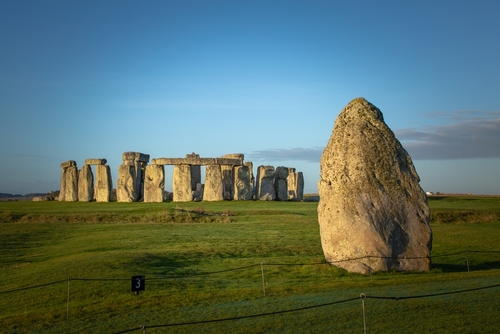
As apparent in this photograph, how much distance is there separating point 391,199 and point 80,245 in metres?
11.6

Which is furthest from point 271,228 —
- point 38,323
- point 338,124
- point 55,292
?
point 38,323

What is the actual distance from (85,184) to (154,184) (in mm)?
6377

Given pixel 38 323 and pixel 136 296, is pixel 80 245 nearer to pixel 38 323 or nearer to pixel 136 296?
pixel 136 296

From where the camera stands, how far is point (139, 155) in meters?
45.0

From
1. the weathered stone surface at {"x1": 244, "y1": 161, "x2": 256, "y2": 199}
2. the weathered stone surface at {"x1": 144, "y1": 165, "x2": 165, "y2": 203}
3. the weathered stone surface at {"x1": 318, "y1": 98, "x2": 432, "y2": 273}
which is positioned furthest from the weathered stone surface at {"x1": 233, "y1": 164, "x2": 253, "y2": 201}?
the weathered stone surface at {"x1": 318, "y1": 98, "x2": 432, "y2": 273}

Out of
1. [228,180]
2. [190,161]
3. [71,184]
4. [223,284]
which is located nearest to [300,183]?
[228,180]

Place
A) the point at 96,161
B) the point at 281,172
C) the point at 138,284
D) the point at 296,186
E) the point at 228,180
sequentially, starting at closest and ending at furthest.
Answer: the point at 138,284, the point at 96,161, the point at 228,180, the point at 281,172, the point at 296,186

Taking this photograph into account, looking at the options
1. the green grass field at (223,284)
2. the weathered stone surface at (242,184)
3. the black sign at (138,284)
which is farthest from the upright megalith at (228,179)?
the black sign at (138,284)

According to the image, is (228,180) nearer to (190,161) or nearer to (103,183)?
(190,161)

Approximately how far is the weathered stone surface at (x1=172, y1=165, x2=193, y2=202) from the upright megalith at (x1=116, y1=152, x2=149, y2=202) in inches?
129

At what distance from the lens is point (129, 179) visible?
44.1m

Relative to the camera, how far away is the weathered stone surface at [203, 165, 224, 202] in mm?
43250

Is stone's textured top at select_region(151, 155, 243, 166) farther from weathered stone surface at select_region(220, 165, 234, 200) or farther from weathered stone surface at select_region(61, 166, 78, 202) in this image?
weathered stone surface at select_region(61, 166, 78, 202)

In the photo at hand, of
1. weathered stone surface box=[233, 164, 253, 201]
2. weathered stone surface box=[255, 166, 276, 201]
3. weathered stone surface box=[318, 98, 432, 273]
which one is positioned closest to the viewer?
weathered stone surface box=[318, 98, 432, 273]
